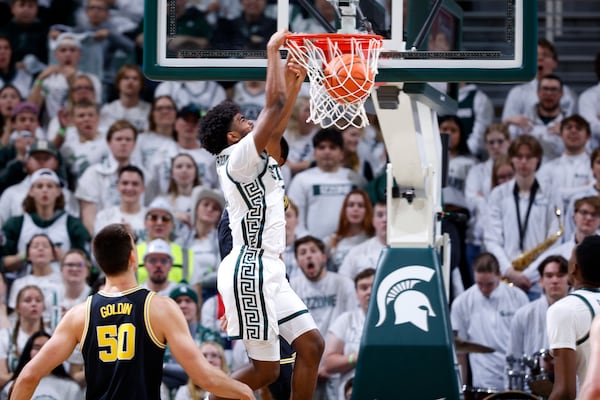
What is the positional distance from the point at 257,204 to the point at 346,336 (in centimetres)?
391

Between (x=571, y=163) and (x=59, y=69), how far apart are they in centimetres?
539

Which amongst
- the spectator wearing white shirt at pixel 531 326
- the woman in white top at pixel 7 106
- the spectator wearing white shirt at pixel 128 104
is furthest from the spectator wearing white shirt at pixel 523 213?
the woman in white top at pixel 7 106

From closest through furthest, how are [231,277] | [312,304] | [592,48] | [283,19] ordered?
1. [231,277]
2. [283,19]
3. [312,304]
4. [592,48]

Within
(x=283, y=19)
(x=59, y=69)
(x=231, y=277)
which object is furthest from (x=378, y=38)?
(x=59, y=69)

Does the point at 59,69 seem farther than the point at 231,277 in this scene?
Yes

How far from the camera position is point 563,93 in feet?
39.6

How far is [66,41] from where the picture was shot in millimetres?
13039

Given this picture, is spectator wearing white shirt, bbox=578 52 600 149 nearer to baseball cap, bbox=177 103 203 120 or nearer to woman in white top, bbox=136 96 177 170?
baseball cap, bbox=177 103 203 120

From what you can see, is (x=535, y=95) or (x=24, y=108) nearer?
(x=535, y=95)

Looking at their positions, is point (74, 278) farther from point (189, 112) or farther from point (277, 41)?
point (277, 41)

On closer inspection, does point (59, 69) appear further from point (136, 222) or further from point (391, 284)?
point (391, 284)

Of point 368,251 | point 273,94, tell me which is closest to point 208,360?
point 368,251

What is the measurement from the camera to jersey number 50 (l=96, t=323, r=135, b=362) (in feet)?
19.1

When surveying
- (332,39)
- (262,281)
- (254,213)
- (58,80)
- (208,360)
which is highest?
(58,80)
